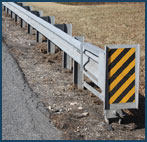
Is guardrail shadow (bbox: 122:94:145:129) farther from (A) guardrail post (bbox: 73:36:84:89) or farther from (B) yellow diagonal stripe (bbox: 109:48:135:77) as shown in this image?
(A) guardrail post (bbox: 73:36:84:89)

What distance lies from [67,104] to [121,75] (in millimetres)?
1234

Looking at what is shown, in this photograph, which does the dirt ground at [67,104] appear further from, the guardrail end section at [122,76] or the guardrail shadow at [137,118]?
the guardrail end section at [122,76]

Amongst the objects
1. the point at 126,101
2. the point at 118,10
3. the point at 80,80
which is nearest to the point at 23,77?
the point at 80,80

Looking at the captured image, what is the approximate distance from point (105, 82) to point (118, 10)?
46.2ft

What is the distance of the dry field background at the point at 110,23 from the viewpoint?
517 inches

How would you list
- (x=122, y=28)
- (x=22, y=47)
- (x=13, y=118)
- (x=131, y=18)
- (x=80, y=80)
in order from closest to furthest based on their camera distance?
1. (x=13, y=118)
2. (x=80, y=80)
3. (x=22, y=47)
4. (x=122, y=28)
5. (x=131, y=18)

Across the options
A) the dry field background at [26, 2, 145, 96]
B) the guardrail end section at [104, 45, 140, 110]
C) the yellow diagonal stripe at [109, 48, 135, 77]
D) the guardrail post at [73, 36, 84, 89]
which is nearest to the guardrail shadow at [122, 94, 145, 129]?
the guardrail end section at [104, 45, 140, 110]

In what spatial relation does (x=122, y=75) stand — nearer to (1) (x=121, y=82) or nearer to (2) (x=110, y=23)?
(1) (x=121, y=82)

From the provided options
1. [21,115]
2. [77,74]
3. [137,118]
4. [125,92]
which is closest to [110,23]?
[77,74]

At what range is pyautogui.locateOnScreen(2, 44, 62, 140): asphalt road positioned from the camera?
5.66 meters

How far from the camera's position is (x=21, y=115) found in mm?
6277

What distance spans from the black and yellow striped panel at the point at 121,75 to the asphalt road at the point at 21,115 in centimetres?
105

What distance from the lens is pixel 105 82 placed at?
6.07 m

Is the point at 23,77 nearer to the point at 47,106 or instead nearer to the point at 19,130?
the point at 47,106
